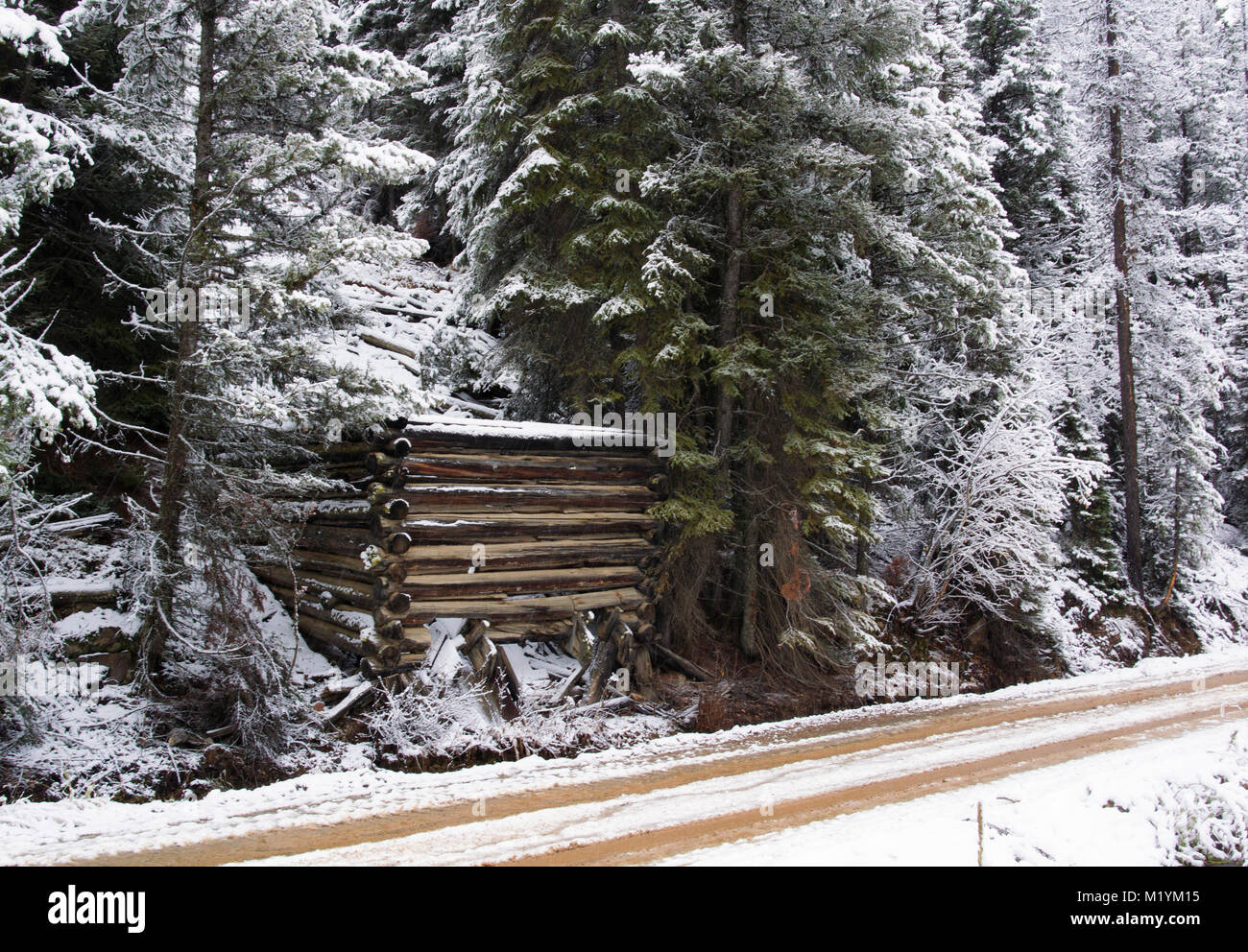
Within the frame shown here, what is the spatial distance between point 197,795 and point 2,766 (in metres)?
1.64

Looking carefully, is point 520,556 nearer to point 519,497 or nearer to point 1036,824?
point 519,497

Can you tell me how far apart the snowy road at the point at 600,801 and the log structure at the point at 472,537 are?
2.34m

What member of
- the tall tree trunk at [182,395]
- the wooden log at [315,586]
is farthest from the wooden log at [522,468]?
the tall tree trunk at [182,395]

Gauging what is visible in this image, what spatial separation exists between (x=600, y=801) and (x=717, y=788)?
4.06ft

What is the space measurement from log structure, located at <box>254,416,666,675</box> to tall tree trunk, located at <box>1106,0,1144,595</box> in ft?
50.7

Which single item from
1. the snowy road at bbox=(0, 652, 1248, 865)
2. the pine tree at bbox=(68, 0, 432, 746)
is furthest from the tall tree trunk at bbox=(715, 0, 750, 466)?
the pine tree at bbox=(68, 0, 432, 746)

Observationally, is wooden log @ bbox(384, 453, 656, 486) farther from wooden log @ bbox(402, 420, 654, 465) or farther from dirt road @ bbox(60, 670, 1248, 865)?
dirt road @ bbox(60, 670, 1248, 865)

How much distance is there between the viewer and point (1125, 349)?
20.5 meters

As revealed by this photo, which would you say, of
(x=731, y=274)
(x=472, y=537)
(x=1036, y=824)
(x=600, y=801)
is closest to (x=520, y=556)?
(x=472, y=537)

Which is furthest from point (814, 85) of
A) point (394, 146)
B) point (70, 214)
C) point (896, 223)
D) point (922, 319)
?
point (70, 214)

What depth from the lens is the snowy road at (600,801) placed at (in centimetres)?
570

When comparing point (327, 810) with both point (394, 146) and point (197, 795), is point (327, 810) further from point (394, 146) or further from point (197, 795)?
point (394, 146)

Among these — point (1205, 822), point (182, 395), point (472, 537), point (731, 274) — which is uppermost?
point (731, 274)
